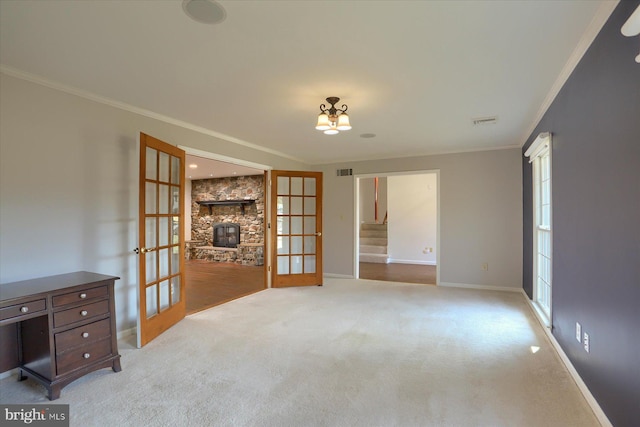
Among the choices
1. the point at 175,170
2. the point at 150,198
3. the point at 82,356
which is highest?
A: the point at 175,170

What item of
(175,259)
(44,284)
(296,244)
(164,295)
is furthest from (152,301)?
(296,244)

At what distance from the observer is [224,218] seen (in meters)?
9.48

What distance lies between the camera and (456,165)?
5402mm

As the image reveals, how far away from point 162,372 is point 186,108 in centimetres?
249

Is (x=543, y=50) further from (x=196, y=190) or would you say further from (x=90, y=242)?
(x=196, y=190)

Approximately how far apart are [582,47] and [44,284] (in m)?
4.05

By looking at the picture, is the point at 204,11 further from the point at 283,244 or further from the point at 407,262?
the point at 407,262

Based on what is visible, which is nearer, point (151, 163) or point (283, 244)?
point (151, 163)

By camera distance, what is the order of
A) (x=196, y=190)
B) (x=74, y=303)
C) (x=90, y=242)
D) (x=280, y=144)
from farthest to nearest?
1. (x=196, y=190)
2. (x=280, y=144)
3. (x=90, y=242)
4. (x=74, y=303)

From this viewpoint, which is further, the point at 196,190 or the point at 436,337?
the point at 196,190

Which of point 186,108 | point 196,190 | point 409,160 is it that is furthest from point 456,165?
point 196,190

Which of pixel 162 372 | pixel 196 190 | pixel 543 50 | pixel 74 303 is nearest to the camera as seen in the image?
pixel 543 50

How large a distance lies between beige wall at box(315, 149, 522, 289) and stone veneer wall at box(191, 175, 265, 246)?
4430mm

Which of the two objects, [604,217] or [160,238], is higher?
[604,217]
